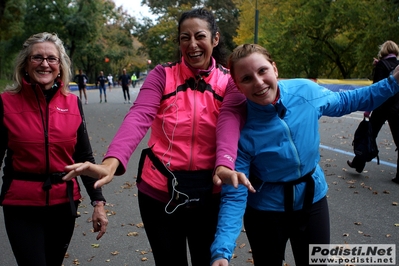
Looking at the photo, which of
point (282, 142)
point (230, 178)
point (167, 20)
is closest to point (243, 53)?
point (282, 142)

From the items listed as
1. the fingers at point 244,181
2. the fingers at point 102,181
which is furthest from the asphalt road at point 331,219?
the fingers at point 244,181

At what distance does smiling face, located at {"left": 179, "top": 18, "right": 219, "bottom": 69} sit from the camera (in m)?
2.45

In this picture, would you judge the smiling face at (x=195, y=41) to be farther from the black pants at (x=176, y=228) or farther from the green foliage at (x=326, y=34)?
the green foliage at (x=326, y=34)

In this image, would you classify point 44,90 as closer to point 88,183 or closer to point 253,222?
point 88,183

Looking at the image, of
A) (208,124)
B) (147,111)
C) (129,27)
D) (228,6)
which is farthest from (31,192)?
(129,27)

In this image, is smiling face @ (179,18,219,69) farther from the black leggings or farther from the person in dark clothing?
the person in dark clothing

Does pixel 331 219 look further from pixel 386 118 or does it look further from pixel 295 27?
pixel 295 27

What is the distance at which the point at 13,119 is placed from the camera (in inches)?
107

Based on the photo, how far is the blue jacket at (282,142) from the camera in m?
2.32

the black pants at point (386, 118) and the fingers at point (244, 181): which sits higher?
the fingers at point (244, 181)

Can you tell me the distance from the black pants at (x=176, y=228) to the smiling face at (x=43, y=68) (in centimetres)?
103

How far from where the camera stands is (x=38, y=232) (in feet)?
8.87

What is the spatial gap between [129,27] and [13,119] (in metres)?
59.5

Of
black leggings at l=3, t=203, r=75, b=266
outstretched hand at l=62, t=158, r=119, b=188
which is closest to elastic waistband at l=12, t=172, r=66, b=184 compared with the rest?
black leggings at l=3, t=203, r=75, b=266
